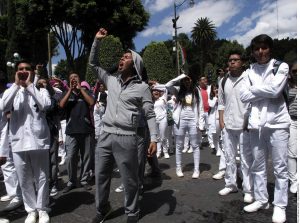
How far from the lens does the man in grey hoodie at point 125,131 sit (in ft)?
13.6

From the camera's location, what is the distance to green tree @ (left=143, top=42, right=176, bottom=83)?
3006cm

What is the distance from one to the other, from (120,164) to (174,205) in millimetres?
1352

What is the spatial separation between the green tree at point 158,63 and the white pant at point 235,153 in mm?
24520

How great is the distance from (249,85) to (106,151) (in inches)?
78.2

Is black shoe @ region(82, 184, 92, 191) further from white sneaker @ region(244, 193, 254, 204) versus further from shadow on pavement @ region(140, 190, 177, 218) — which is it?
white sneaker @ region(244, 193, 254, 204)

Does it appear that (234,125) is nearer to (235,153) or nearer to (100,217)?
(235,153)

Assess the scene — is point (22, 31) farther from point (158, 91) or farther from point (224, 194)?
point (224, 194)

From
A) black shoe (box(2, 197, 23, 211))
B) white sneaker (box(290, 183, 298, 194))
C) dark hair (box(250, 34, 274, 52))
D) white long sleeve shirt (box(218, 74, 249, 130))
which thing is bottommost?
black shoe (box(2, 197, 23, 211))

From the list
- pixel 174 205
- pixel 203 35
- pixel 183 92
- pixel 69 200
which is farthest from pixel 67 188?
pixel 203 35

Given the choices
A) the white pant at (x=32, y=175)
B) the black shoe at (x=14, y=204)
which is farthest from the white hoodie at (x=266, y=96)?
the black shoe at (x=14, y=204)

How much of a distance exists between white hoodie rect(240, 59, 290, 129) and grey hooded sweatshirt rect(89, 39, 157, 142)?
4.09 ft

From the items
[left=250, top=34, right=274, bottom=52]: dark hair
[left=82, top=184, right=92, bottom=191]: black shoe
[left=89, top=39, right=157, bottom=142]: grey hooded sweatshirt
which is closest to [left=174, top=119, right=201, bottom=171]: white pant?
[left=82, top=184, right=92, bottom=191]: black shoe

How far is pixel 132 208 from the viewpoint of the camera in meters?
4.20

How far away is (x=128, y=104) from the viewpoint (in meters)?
4.18
